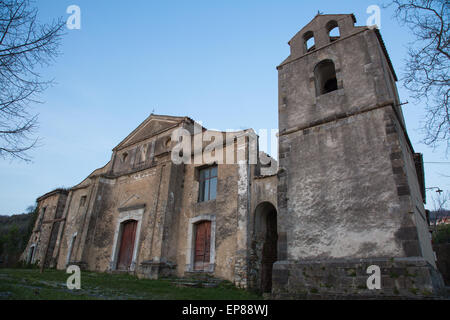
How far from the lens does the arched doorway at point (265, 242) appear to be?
34.6 feet

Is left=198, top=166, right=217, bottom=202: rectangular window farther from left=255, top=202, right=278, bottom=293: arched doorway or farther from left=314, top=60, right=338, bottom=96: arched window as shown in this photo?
left=314, top=60, right=338, bottom=96: arched window

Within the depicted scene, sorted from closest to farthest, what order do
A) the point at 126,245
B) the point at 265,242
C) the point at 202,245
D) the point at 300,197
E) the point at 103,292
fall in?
the point at 103,292
the point at 300,197
the point at 265,242
the point at 202,245
the point at 126,245

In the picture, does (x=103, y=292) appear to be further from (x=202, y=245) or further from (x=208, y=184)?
(x=208, y=184)

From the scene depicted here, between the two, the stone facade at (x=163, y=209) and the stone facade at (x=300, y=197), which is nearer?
the stone facade at (x=300, y=197)

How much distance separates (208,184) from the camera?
13.5m

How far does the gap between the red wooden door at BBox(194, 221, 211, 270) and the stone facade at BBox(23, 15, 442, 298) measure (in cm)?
6

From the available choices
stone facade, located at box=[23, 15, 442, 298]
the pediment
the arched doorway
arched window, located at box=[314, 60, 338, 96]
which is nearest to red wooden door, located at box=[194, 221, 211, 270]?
stone facade, located at box=[23, 15, 442, 298]

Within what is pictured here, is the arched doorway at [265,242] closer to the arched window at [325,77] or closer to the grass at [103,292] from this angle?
the grass at [103,292]

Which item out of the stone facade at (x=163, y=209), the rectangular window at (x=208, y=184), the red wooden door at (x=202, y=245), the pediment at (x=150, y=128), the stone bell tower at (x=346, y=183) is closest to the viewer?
the stone bell tower at (x=346, y=183)

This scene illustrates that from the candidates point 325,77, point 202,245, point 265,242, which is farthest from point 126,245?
point 325,77

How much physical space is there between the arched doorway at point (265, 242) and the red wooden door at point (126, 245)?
7.22 meters

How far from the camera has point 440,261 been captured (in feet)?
52.8

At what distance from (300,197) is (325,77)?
4.86 m

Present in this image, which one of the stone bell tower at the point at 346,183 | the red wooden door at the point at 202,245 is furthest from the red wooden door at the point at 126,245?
the stone bell tower at the point at 346,183
